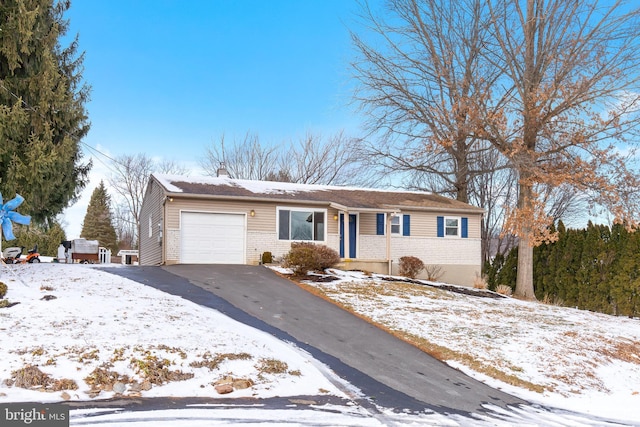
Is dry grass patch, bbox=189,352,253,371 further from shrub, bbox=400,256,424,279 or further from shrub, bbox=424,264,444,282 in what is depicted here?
shrub, bbox=424,264,444,282

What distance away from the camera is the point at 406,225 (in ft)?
69.6

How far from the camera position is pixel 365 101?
73.4 ft

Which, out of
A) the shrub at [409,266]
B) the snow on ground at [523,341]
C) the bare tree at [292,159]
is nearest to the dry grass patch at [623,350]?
the snow on ground at [523,341]

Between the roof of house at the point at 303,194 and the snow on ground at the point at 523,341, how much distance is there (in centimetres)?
526

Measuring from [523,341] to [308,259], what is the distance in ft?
22.8

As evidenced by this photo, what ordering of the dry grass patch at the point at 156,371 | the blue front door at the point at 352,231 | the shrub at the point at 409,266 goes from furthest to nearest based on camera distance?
1. the blue front door at the point at 352,231
2. the shrub at the point at 409,266
3. the dry grass patch at the point at 156,371

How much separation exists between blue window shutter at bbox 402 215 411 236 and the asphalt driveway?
7985 mm

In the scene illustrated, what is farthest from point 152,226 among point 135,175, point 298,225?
point 135,175

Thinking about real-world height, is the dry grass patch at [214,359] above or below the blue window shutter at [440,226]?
below

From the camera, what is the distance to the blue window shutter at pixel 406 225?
21141 mm

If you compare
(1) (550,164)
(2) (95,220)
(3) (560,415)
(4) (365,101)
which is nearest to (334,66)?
(4) (365,101)

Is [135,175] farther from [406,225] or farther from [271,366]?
[271,366]

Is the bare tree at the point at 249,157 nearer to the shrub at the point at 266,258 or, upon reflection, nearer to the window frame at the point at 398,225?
the window frame at the point at 398,225

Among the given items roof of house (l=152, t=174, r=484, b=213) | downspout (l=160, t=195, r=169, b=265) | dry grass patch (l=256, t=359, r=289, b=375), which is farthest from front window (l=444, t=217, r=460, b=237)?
dry grass patch (l=256, t=359, r=289, b=375)
